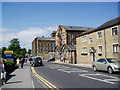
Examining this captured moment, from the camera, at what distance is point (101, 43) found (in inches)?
1035

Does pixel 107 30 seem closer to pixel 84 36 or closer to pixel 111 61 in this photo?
pixel 84 36

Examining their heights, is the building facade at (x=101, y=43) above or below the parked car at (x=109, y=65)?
above

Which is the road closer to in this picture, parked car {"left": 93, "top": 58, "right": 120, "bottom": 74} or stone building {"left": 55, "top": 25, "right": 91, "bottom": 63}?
parked car {"left": 93, "top": 58, "right": 120, "bottom": 74}

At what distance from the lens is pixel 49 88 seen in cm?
790

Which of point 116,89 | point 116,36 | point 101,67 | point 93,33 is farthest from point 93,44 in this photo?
point 116,89

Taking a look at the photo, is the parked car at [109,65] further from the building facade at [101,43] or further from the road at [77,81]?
the building facade at [101,43]

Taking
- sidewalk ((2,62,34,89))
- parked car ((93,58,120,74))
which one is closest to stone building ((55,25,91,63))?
parked car ((93,58,120,74))

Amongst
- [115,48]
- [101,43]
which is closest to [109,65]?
[115,48]

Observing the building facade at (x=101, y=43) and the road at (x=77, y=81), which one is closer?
the road at (x=77, y=81)

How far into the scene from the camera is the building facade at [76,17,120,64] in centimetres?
2266

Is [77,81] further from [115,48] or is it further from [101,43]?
[101,43]

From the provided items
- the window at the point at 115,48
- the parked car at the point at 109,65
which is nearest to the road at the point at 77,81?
the parked car at the point at 109,65

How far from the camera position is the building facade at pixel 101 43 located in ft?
74.3

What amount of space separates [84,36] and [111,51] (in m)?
9.84
